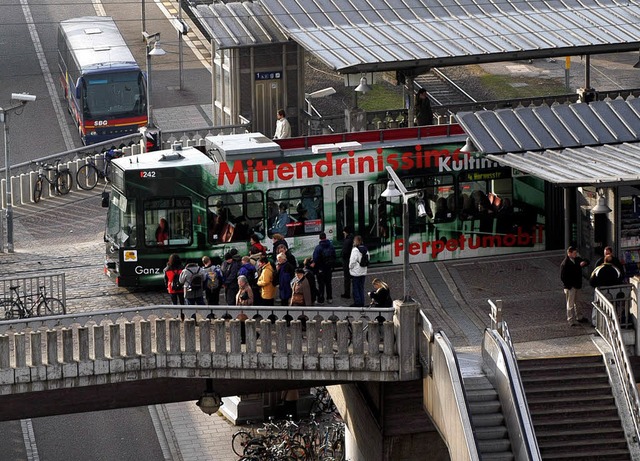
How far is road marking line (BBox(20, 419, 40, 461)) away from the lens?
48.4 meters

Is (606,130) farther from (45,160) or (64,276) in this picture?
(45,160)

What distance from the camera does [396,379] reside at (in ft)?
133

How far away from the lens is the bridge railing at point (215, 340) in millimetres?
40062

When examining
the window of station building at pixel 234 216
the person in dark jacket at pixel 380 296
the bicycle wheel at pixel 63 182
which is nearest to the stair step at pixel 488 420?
the person in dark jacket at pixel 380 296

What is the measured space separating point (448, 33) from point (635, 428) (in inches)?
667

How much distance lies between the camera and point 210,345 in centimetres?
4072

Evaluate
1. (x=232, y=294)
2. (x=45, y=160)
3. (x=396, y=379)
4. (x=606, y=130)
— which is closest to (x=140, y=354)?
(x=232, y=294)

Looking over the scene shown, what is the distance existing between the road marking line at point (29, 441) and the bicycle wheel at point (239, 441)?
5283 mm

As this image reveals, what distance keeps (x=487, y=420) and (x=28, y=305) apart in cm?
1214

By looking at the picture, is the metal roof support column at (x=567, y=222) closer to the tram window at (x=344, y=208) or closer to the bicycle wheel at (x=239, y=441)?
the tram window at (x=344, y=208)

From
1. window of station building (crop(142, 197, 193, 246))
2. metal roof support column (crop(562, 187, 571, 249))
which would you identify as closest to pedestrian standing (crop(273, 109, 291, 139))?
window of station building (crop(142, 197, 193, 246))

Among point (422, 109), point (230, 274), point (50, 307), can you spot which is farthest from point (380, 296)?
point (422, 109)

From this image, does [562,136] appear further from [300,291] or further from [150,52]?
[150,52]

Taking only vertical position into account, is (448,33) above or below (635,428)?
above
